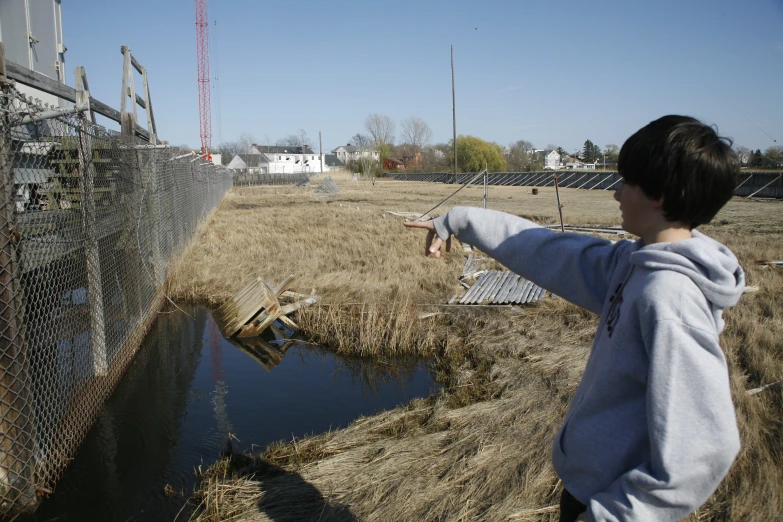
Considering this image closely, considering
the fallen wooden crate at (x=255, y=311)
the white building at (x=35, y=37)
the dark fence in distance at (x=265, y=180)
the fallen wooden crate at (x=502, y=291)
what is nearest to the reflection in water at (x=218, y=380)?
the fallen wooden crate at (x=255, y=311)

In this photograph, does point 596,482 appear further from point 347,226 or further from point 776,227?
point 776,227

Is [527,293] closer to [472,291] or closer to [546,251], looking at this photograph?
[472,291]

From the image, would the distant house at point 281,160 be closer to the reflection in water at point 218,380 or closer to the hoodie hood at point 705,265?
the reflection in water at point 218,380

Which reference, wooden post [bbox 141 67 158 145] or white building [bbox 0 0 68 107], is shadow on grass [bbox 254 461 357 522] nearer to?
white building [bbox 0 0 68 107]

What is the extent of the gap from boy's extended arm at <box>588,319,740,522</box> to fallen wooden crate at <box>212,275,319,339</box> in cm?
646

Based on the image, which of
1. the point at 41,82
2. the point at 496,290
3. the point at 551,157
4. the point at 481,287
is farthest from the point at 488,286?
the point at 551,157

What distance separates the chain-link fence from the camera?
3209 mm

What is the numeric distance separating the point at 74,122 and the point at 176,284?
4.84 metres

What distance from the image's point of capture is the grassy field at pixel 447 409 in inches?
130

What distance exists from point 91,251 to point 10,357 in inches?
76.9

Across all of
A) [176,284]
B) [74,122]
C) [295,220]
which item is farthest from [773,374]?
[295,220]

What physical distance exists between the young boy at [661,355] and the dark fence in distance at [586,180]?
6.1 inches

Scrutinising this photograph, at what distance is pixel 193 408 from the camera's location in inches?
211

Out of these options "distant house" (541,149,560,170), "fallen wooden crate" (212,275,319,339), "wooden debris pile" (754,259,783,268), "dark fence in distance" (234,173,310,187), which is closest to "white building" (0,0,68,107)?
"fallen wooden crate" (212,275,319,339)
